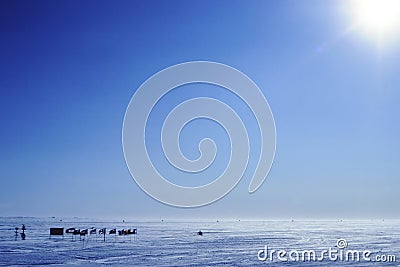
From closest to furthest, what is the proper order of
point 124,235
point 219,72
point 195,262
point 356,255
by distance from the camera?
point 195,262 < point 219,72 < point 356,255 < point 124,235

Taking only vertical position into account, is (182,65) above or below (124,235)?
above

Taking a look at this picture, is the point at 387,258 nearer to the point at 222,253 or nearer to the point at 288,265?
the point at 288,265

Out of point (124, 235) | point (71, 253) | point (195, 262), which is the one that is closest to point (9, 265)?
point (71, 253)

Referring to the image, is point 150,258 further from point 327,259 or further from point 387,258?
point 387,258

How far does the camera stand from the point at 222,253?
33812mm

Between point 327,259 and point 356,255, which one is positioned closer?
point 327,259

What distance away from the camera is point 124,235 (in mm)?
60750

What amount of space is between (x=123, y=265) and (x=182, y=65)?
42.8ft

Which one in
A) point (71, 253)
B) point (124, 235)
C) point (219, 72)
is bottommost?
point (71, 253)

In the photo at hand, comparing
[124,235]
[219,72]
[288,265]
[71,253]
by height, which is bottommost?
[288,265]

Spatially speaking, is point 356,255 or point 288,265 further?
point 356,255

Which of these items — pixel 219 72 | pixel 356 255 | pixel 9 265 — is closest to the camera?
pixel 9 265

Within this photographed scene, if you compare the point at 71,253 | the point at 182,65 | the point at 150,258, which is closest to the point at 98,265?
the point at 150,258

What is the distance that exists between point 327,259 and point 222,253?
781 centimetres
